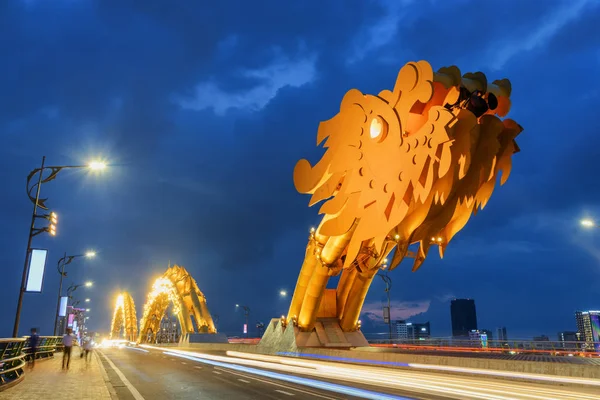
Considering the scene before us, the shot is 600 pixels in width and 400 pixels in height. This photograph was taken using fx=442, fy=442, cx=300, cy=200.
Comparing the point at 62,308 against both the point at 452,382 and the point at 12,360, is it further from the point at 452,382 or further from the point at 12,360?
the point at 452,382

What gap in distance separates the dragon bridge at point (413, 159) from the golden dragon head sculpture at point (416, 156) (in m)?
0.04

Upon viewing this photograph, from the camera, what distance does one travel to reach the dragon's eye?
18.3 m

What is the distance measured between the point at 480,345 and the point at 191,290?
3595 cm

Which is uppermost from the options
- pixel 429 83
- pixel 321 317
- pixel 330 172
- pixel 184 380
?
pixel 429 83

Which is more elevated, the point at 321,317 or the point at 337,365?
the point at 321,317

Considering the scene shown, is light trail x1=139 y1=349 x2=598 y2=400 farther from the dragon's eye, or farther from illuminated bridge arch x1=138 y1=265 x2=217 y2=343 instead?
illuminated bridge arch x1=138 y1=265 x2=217 y2=343

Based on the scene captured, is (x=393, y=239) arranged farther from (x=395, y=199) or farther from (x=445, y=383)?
(x=445, y=383)

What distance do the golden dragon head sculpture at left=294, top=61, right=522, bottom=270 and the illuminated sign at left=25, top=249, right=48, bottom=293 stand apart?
13.3 meters

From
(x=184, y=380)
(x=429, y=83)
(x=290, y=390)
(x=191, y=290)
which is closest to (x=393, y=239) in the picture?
(x=429, y=83)

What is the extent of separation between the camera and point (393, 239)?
792 inches

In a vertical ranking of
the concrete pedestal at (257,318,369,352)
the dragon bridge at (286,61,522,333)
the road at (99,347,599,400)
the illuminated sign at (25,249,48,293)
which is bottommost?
the road at (99,347,599,400)

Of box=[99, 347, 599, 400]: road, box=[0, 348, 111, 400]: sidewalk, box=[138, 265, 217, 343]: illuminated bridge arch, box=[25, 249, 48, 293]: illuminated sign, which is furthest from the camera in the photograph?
box=[138, 265, 217, 343]: illuminated bridge arch

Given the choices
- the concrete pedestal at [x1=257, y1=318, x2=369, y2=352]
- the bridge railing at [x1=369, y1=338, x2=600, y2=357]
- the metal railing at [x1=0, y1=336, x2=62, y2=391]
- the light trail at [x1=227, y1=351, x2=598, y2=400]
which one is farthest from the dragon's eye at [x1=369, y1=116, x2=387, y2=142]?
the bridge railing at [x1=369, y1=338, x2=600, y2=357]

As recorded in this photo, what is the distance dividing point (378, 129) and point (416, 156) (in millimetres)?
2769
